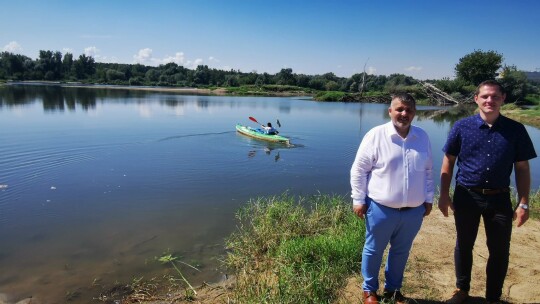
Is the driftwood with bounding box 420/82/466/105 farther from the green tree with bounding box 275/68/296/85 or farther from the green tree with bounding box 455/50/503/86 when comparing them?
the green tree with bounding box 275/68/296/85

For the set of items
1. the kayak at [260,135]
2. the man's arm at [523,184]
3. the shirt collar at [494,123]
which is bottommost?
the kayak at [260,135]

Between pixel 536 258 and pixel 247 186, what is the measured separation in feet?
22.7

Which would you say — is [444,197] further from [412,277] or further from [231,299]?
[231,299]

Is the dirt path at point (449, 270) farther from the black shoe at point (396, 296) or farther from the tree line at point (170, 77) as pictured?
the tree line at point (170, 77)

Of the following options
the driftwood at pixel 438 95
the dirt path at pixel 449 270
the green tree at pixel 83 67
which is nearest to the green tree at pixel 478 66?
the driftwood at pixel 438 95

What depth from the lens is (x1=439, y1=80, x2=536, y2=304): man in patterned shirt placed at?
314 centimetres

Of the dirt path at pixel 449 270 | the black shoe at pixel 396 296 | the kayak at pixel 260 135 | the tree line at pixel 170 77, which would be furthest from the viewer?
the tree line at pixel 170 77

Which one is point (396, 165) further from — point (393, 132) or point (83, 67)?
point (83, 67)

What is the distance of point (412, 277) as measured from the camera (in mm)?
4281

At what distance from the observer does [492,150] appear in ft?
10.3

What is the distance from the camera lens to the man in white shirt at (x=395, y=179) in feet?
10.3

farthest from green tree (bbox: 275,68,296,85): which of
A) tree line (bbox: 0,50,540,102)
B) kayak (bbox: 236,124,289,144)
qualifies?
kayak (bbox: 236,124,289,144)

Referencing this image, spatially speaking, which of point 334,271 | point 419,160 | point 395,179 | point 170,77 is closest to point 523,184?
point 419,160

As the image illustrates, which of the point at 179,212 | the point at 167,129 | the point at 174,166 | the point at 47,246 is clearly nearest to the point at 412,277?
the point at 179,212
